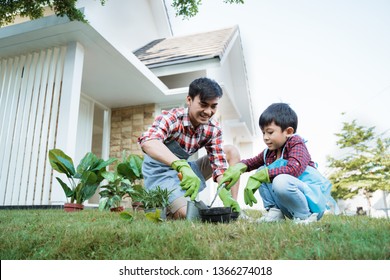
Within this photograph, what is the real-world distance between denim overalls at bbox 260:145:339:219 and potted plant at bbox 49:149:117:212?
6.21 ft

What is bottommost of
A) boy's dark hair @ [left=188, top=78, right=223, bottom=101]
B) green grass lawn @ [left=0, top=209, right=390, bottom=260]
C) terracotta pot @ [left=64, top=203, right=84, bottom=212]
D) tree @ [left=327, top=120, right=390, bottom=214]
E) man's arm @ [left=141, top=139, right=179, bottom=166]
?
green grass lawn @ [left=0, top=209, right=390, bottom=260]

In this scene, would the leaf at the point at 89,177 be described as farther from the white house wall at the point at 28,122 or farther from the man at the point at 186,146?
the man at the point at 186,146

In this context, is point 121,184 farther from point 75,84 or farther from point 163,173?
point 163,173

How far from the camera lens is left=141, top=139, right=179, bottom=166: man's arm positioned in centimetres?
204

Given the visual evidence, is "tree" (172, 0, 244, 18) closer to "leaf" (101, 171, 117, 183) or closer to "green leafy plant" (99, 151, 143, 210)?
"green leafy plant" (99, 151, 143, 210)

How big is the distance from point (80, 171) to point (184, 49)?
3.76 meters

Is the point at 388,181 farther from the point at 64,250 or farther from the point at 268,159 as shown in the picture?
the point at 64,250

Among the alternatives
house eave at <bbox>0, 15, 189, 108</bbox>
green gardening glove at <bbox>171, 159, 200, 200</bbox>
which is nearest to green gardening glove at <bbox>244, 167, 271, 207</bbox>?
green gardening glove at <bbox>171, 159, 200, 200</bbox>

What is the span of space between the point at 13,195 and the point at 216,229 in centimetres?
333

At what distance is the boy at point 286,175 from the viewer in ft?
6.17

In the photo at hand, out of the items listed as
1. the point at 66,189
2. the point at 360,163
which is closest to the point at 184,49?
the point at 66,189

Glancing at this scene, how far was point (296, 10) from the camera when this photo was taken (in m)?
3.04

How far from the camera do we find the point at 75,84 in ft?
12.6

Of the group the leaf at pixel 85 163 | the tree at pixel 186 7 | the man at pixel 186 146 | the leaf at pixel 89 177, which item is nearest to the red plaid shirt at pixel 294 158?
the man at pixel 186 146
